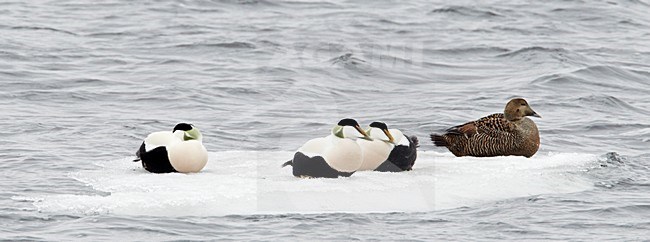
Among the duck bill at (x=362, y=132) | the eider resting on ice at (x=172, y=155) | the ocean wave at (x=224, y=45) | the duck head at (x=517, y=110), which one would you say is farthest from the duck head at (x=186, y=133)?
the ocean wave at (x=224, y=45)

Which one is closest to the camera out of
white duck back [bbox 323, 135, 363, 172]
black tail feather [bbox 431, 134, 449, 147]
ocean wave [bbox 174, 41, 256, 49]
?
white duck back [bbox 323, 135, 363, 172]

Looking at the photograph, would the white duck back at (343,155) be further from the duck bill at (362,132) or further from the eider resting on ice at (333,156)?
the duck bill at (362,132)

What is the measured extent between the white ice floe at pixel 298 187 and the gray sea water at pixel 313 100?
40mm

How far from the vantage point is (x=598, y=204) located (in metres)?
10.7

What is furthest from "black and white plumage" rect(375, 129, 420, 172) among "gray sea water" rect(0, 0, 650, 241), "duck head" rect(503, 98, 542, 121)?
"duck head" rect(503, 98, 542, 121)

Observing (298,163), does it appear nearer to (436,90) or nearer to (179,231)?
(179,231)

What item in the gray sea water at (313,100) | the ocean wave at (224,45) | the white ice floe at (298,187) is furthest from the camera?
the ocean wave at (224,45)

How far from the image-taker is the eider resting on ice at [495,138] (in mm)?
12680

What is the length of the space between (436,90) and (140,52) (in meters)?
5.52

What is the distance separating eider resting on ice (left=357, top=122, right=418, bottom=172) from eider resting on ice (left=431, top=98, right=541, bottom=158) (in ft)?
4.07

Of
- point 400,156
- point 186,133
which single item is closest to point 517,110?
point 400,156

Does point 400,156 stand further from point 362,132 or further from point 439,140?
point 439,140

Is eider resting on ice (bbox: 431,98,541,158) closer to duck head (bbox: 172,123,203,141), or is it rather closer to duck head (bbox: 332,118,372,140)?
duck head (bbox: 332,118,372,140)

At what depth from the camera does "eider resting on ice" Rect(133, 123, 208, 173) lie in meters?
11.2
